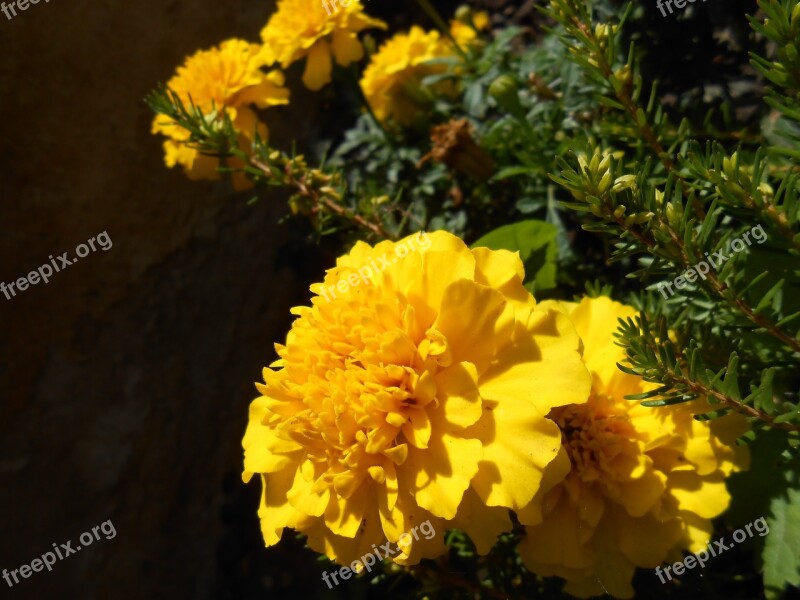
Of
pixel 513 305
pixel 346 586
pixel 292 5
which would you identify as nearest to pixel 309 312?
pixel 513 305

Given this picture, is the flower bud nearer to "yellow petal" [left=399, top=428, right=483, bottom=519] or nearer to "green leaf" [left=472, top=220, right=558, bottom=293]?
"green leaf" [left=472, top=220, right=558, bottom=293]

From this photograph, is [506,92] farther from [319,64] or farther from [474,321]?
[474,321]

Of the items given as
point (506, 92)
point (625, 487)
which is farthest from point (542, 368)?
point (506, 92)

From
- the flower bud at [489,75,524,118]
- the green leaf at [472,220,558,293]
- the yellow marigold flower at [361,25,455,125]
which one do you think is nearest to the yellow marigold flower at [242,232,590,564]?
the green leaf at [472,220,558,293]

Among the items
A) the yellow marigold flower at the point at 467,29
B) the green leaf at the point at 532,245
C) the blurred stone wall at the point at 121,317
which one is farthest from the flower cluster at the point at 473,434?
the yellow marigold flower at the point at 467,29

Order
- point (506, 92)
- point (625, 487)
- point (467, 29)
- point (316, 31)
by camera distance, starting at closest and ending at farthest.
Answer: point (625, 487) → point (506, 92) → point (316, 31) → point (467, 29)

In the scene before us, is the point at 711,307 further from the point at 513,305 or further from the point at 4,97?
the point at 4,97
